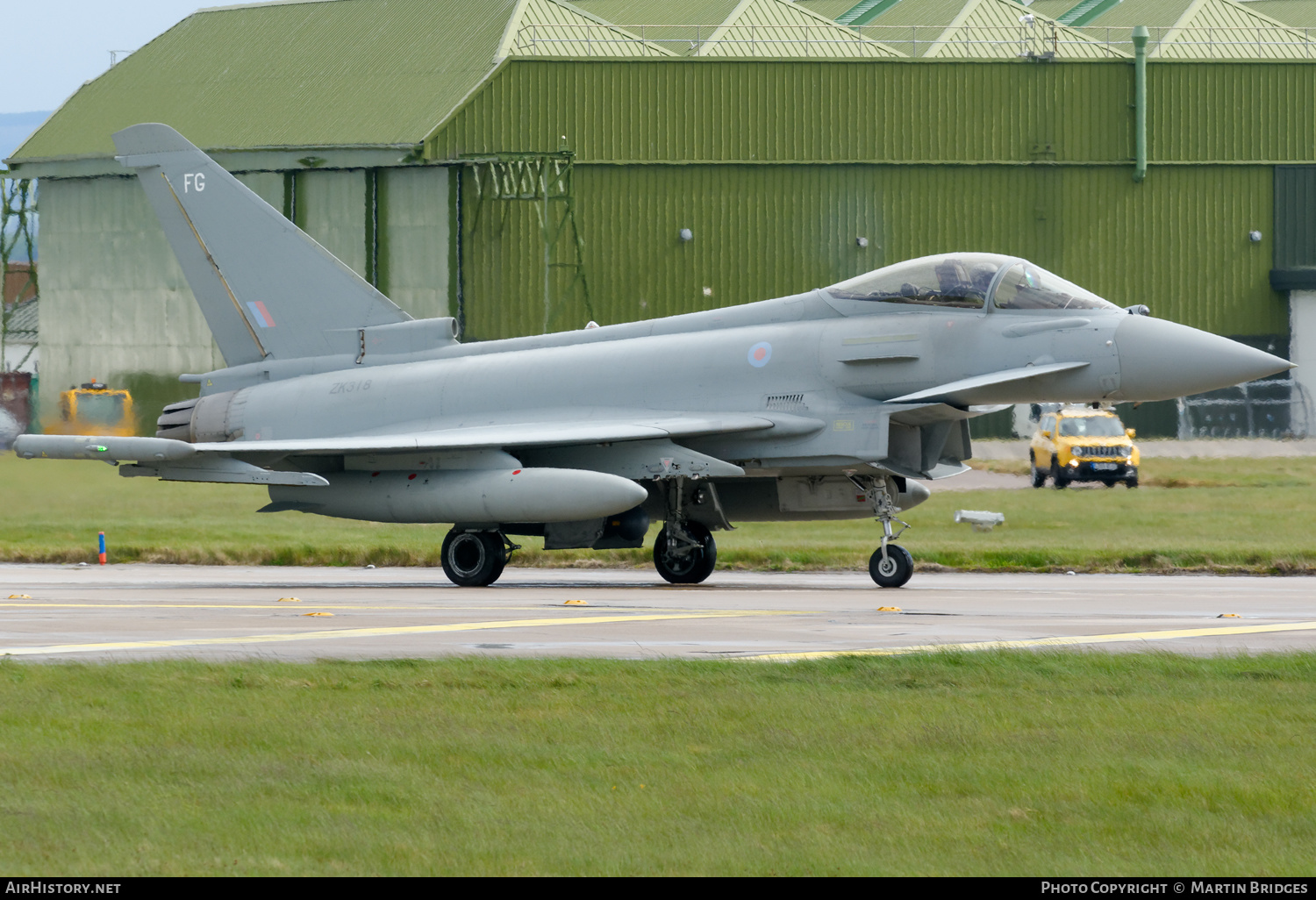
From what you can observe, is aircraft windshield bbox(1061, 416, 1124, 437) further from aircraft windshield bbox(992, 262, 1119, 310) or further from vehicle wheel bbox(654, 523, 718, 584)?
aircraft windshield bbox(992, 262, 1119, 310)

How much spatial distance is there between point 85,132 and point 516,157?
52.3ft

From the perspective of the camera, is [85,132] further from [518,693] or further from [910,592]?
[518,693]

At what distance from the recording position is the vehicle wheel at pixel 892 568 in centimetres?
1825

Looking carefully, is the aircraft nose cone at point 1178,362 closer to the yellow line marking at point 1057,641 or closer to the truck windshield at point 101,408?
the yellow line marking at point 1057,641

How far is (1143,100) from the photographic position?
172 ft

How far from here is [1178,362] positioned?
1734cm

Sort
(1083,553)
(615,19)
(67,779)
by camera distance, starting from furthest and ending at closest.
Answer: (615,19) < (1083,553) < (67,779)

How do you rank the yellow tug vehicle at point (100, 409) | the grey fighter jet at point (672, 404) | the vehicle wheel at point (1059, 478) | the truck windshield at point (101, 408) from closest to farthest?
the grey fighter jet at point (672, 404) < the yellow tug vehicle at point (100, 409) < the vehicle wheel at point (1059, 478) < the truck windshield at point (101, 408)

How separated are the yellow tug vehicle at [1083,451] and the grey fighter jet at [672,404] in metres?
21.1

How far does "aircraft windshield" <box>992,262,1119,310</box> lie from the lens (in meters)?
18.0

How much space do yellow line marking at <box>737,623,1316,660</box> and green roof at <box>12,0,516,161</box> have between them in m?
37.8

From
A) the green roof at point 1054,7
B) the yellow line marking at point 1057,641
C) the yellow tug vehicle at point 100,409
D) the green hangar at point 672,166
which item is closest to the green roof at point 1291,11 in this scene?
the green roof at point 1054,7

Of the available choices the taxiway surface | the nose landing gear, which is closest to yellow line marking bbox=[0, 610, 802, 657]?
the taxiway surface
